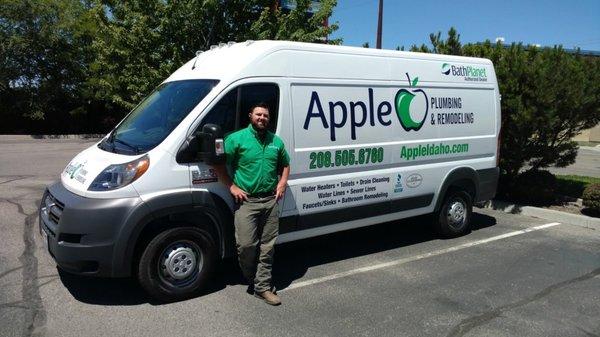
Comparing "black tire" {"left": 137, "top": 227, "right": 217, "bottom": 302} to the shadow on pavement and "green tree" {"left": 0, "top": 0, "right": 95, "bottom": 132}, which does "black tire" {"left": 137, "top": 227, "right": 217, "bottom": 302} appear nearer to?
the shadow on pavement

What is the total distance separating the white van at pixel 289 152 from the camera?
4441mm

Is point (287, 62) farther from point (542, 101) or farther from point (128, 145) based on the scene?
point (542, 101)

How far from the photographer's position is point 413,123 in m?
6.33

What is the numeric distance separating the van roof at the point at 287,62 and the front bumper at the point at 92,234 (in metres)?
1.55

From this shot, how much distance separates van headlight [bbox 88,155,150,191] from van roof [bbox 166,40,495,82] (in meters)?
1.12

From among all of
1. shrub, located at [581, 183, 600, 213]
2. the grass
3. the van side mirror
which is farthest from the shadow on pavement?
the grass

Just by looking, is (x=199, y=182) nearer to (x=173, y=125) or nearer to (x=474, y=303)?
(x=173, y=125)

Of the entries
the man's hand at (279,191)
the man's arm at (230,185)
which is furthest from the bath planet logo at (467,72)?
the man's arm at (230,185)

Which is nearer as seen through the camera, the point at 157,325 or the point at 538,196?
the point at 157,325

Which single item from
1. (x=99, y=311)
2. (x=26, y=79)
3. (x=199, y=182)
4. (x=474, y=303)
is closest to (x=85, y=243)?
(x=99, y=311)

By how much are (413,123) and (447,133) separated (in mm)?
702

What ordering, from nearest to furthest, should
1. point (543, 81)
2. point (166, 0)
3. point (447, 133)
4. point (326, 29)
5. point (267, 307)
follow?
point (267, 307) → point (447, 133) → point (543, 81) → point (166, 0) → point (326, 29)

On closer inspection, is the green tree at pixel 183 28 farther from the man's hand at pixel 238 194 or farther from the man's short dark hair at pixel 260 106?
the man's hand at pixel 238 194

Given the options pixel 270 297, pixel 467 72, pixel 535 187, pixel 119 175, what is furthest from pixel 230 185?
pixel 535 187
